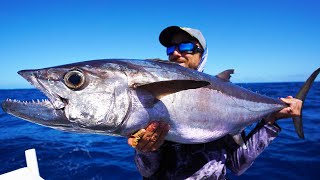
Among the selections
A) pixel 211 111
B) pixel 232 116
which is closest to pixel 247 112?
pixel 232 116

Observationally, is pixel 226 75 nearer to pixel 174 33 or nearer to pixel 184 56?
pixel 184 56

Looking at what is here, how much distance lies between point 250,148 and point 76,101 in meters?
2.34

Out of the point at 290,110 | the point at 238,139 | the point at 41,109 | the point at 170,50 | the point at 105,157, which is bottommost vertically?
the point at 105,157

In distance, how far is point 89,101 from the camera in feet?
7.20

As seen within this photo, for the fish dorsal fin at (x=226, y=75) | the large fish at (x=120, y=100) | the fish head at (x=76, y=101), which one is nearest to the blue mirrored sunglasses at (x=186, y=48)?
the fish dorsal fin at (x=226, y=75)

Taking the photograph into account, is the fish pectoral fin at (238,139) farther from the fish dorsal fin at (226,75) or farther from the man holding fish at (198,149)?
the fish dorsal fin at (226,75)

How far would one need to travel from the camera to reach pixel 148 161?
3.17 meters

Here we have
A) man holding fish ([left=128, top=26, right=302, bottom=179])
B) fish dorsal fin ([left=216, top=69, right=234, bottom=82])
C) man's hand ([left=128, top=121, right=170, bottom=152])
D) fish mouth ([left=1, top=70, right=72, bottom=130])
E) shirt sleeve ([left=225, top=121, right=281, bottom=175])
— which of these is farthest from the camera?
shirt sleeve ([left=225, top=121, right=281, bottom=175])

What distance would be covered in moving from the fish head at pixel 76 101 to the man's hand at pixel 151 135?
24 cm

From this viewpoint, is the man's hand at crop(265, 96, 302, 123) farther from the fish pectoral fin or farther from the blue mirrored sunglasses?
the blue mirrored sunglasses

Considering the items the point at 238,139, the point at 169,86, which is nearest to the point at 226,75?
the point at 238,139

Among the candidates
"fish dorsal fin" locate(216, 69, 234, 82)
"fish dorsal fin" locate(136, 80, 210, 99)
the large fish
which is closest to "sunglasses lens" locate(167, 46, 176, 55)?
"fish dorsal fin" locate(216, 69, 234, 82)

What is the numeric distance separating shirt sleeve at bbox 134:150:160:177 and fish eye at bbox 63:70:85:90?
48.8 inches

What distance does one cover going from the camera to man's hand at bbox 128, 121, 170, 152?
96.2 inches
